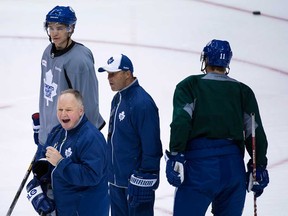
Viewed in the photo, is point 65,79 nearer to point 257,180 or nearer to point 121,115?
point 121,115

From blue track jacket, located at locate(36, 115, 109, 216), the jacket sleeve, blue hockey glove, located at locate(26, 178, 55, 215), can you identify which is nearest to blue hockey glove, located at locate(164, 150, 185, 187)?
the jacket sleeve

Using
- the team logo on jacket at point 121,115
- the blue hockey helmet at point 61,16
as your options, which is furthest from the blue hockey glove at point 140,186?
the blue hockey helmet at point 61,16

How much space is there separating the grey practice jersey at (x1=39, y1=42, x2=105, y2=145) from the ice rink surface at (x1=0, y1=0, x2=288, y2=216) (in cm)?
89

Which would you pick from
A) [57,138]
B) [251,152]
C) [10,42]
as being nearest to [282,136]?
[251,152]

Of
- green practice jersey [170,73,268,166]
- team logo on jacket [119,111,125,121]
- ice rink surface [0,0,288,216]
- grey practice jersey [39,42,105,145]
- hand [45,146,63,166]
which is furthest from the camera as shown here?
ice rink surface [0,0,288,216]

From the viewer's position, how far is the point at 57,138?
3834 millimetres

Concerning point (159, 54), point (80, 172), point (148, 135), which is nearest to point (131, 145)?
point (148, 135)

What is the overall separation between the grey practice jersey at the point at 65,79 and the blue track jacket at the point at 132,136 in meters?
0.23

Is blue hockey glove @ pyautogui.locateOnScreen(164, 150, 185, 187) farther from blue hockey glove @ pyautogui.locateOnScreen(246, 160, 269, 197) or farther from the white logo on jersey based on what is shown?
the white logo on jersey

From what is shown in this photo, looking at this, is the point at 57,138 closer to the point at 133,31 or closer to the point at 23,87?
the point at 23,87

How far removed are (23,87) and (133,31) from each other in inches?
93.7

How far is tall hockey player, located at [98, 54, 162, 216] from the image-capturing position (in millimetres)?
4191

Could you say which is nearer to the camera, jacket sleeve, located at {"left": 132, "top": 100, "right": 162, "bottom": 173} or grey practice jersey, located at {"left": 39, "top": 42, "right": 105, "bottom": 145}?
jacket sleeve, located at {"left": 132, "top": 100, "right": 162, "bottom": 173}

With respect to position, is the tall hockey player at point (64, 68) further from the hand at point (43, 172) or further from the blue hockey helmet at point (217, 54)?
the hand at point (43, 172)
